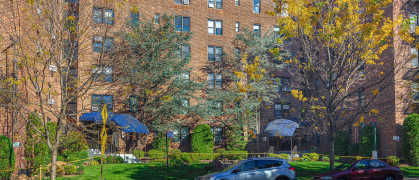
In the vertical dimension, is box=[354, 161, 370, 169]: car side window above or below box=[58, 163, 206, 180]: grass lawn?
above

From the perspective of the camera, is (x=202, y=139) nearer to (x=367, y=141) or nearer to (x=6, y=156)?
(x=367, y=141)

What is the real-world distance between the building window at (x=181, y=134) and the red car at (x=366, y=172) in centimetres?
2181

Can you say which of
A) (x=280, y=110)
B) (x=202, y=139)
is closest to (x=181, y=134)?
(x=202, y=139)

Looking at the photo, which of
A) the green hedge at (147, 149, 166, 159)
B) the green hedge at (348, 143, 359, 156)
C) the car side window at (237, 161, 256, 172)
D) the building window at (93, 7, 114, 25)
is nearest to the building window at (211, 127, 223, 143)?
the green hedge at (147, 149, 166, 159)

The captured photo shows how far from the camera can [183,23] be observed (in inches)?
1556

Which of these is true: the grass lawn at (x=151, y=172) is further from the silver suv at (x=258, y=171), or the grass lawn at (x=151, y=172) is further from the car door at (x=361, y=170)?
the silver suv at (x=258, y=171)

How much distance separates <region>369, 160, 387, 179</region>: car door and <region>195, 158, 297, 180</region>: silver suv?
156 inches

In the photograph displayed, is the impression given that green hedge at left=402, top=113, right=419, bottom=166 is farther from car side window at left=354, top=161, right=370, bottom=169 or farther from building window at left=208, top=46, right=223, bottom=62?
building window at left=208, top=46, right=223, bottom=62

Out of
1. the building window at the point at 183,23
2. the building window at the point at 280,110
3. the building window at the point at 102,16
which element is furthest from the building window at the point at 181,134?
the building window at the point at 102,16

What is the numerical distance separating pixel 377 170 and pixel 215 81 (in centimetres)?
2411

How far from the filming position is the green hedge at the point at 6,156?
1895cm

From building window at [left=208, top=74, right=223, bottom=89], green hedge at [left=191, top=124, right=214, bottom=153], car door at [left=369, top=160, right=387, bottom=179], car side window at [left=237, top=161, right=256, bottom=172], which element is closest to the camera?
car side window at [left=237, top=161, right=256, bottom=172]

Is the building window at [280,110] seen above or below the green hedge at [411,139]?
above

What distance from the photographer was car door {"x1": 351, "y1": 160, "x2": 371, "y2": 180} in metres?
16.8
